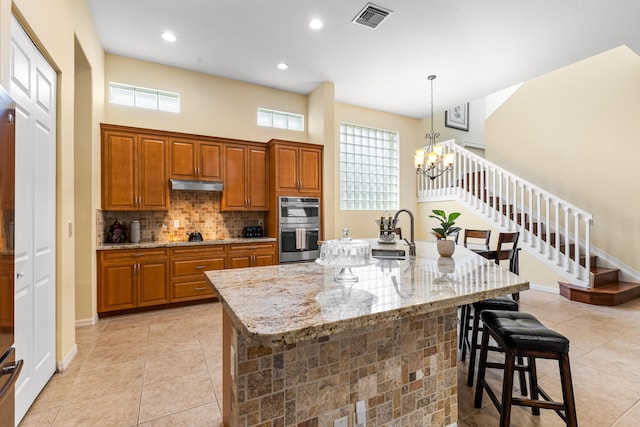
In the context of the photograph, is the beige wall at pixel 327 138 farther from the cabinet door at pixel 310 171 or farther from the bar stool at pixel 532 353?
the bar stool at pixel 532 353

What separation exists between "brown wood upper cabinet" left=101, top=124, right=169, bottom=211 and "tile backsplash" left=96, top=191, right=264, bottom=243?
29cm

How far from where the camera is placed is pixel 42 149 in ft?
7.00

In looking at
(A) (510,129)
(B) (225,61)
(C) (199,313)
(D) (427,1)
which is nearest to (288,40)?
(B) (225,61)

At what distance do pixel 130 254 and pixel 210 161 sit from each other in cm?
165

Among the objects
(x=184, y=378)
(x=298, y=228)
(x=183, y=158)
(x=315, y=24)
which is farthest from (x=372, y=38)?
(x=184, y=378)

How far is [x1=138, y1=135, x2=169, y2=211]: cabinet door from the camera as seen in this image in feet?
13.1

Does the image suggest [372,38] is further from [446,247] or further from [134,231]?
[134,231]

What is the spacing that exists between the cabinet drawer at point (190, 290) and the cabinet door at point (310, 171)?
2034mm

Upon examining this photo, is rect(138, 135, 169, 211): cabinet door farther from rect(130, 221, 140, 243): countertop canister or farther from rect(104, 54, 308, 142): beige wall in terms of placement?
rect(104, 54, 308, 142): beige wall

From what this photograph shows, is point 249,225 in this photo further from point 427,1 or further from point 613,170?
point 613,170

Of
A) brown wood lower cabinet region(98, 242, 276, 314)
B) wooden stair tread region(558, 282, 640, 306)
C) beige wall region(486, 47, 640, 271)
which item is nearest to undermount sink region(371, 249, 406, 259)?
brown wood lower cabinet region(98, 242, 276, 314)

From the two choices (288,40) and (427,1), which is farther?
(288,40)

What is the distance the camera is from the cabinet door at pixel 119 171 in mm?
3744

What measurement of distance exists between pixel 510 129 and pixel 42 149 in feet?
24.9
